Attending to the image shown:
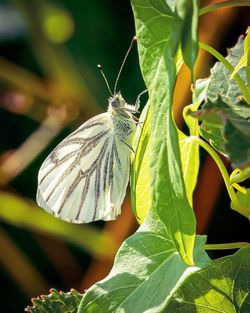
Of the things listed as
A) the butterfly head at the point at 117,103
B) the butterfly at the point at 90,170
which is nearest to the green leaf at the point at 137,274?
the butterfly at the point at 90,170

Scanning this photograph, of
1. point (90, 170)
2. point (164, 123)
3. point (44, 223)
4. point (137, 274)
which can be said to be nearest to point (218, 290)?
point (137, 274)

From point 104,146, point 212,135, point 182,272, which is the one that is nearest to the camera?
point 182,272

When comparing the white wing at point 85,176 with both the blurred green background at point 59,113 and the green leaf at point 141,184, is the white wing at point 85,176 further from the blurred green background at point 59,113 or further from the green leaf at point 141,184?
the blurred green background at point 59,113

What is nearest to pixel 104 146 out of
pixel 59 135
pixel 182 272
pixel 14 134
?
pixel 182 272

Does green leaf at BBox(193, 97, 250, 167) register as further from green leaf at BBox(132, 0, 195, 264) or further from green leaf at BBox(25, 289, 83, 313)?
green leaf at BBox(25, 289, 83, 313)

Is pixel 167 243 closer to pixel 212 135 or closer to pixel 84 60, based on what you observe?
pixel 212 135

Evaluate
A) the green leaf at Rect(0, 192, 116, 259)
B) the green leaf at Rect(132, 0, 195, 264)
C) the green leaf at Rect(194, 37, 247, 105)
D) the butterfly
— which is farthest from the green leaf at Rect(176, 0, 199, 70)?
the green leaf at Rect(0, 192, 116, 259)
